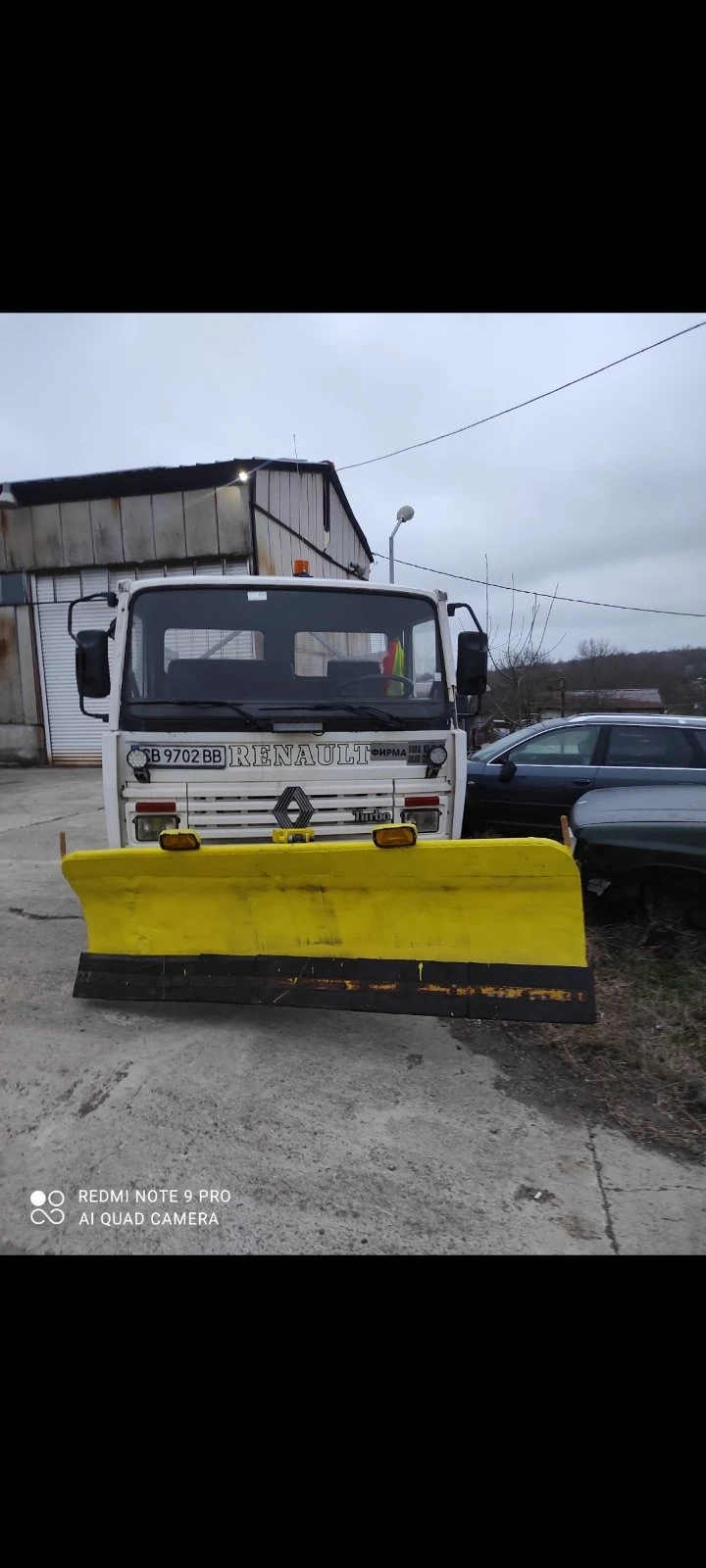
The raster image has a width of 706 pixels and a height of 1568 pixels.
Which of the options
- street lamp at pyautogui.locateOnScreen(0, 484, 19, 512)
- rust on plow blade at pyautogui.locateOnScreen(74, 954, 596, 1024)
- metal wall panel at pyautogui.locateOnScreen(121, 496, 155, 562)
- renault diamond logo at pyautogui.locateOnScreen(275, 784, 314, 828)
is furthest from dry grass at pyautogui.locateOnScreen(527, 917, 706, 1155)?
street lamp at pyautogui.locateOnScreen(0, 484, 19, 512)

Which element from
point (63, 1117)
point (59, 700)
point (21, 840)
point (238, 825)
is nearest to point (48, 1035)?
point (63, 1117)

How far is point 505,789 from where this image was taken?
649 centimetres

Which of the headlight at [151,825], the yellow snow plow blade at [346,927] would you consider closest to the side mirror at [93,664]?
the headlight at [151,825]

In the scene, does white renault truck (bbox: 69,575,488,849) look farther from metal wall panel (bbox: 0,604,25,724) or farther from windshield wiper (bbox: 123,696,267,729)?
metal wall panel (bbox: 0,604,25,724)

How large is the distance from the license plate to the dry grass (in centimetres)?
209

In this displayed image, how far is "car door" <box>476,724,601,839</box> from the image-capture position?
6.30 metres

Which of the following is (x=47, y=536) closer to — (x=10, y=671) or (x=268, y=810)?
(x=10, y=671)

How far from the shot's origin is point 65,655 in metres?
14.7

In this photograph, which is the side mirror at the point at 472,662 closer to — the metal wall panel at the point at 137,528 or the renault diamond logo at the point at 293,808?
the renault diamond logo at the point at 293,808

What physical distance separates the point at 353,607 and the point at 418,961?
208cm

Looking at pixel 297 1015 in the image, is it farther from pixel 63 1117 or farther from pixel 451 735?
pixel 451 735

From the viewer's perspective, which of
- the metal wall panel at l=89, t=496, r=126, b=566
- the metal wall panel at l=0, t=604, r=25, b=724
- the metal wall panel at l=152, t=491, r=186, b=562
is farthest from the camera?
the metal wall panel at l=0, t=604, r=25, b=724

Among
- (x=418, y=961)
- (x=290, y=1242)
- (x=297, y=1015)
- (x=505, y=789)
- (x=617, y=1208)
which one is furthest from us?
(x=505, y=789)

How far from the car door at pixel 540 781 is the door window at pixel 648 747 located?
18 centimetres
